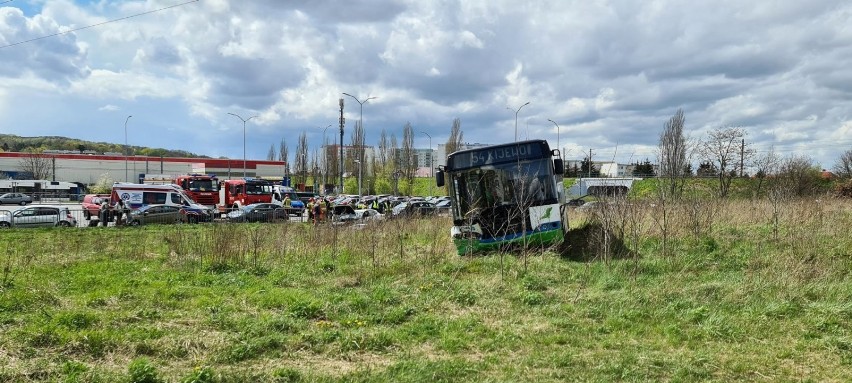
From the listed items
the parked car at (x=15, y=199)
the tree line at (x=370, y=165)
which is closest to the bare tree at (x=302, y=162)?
the tree line at (x=370, y=165)

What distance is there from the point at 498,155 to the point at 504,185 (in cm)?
73

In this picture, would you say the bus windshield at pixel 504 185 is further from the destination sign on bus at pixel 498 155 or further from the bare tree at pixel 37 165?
the bare tree at pixel 37 165

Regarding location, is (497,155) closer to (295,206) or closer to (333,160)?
(295,206)

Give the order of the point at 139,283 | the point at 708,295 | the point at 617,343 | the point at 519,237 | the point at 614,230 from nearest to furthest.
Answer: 1. the point at 617,343
2. the point at 708,295
3. the point at 139,283
4. the point at 519,237
5. the point at 614,230

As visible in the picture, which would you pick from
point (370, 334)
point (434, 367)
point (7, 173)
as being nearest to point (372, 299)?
point (370, 334)

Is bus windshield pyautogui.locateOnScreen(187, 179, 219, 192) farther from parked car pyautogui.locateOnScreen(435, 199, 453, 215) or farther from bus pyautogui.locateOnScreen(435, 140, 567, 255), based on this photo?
bus pyautogui.locateOnScreen(435, 140, 567, 255)

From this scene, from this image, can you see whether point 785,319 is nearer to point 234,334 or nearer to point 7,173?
point 234,334

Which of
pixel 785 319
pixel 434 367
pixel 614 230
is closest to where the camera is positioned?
pixel 434 367

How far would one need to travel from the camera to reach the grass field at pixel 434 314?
5152mm

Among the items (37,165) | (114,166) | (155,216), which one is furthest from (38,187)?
(155,216)

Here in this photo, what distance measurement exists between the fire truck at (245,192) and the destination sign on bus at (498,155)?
30.7m

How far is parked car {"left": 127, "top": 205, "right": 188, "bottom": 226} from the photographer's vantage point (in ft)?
91.6

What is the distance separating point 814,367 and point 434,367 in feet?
12.2

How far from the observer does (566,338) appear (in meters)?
6.16
